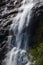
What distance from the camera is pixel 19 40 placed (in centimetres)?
1454

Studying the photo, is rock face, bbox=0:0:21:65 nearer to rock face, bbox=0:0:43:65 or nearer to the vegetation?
rock face, bbox=0:0:43:65

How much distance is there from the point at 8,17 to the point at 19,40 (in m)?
1.97

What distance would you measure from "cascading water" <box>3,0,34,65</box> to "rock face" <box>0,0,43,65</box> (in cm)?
28

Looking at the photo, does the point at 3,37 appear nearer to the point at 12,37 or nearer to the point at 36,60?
the point at 12,37

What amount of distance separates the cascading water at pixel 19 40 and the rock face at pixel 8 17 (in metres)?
0.28

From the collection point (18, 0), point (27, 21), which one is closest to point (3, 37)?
point (27, 21)

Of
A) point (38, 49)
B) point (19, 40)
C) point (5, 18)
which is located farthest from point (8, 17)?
point (38, 49)

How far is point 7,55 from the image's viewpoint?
14602 mm

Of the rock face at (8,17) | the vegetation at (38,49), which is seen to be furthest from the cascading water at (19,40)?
the vegetation at (38,49)

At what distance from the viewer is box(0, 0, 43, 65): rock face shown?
46.8ft

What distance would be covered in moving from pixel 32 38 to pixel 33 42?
0.21 m

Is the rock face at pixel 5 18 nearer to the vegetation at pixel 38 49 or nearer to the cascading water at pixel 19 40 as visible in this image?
the cascading water at pixel 19 40

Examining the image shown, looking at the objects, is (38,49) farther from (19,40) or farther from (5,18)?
(5,18)

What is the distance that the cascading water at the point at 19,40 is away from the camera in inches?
548
